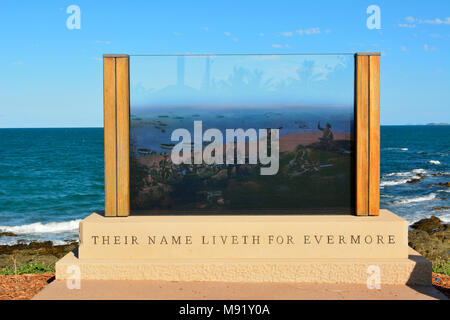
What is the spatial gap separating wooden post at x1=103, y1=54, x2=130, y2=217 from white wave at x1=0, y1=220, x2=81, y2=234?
9931 mm

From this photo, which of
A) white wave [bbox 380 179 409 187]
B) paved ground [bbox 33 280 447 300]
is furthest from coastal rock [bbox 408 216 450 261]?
white wave [bbox 380 179 409 187]

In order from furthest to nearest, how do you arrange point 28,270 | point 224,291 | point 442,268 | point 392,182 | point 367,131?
point 392,182 < point 442,268 < point 28,270 < point 367,131 < point 224,291

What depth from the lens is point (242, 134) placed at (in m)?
6.87

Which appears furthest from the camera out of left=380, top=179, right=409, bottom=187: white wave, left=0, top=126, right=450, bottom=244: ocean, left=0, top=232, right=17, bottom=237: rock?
left=380, top=179, right=409, bottom=187: white wave

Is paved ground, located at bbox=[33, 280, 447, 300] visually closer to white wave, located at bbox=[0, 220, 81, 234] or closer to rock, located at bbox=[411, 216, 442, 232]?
rock, located at bbox=[411, 216, 442, 232]

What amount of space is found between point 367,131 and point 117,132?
371 cm

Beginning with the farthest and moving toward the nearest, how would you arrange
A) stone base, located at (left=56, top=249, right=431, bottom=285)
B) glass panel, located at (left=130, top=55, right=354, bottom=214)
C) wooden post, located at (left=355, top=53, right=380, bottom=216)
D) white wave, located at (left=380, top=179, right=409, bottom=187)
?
white wave, located at (left=380, top=179, right=409, bottom=187), glass panel, located at (left=130, top=55, right=354, bottom=214), wooden post, located at (left=355, top=53, right=380, bottom=216), stone base, located at (left=56, top=249, right=431, bottom=285)

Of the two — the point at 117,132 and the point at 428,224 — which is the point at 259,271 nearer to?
the point at 117,132

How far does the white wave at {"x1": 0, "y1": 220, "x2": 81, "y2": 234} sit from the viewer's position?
52.6 ft

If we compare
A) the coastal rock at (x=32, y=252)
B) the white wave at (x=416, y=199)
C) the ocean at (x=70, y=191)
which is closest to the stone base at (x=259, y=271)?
the coastal rock at (x=32, y=252)

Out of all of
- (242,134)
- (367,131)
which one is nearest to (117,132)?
(242,134)

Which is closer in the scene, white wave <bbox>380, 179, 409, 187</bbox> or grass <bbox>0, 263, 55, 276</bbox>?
grass <bbox>0, 263, 55, 276</bbox>
